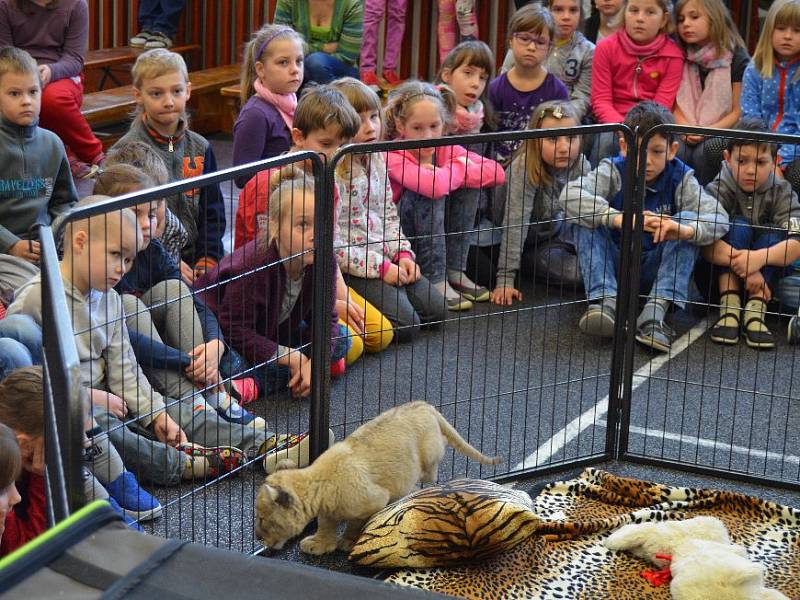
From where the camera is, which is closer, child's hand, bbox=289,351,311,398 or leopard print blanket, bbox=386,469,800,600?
leopard print blanket, bbox=386,469,800,600

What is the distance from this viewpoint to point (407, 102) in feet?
15.3

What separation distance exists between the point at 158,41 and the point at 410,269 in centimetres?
508

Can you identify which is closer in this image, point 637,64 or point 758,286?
point 758,286

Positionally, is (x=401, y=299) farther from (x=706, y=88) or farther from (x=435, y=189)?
(x=706, y=88)

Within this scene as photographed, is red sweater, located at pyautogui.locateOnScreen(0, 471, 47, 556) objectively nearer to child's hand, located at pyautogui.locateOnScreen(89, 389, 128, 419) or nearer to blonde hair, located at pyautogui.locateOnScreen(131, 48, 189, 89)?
child's hand, located at pyautogui.locateOnScreen(89, 389, 128, 419)

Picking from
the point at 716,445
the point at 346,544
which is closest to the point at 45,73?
the point at 346,544

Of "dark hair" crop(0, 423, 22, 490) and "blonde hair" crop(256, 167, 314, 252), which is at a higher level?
"blonde hair" crop(256, 167, 314, 252)

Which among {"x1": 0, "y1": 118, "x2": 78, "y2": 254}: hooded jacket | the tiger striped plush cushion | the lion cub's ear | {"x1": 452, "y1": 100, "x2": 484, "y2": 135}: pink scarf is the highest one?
{"x1": 452, "y1": 100, "x2": 484, "y2": 135}: pink scarf

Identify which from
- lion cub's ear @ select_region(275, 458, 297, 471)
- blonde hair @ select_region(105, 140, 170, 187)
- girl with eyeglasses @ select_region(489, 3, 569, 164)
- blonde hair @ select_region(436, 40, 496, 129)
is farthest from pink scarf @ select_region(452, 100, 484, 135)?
lion cub's ear @ select_region(275, 458, 297, 471)

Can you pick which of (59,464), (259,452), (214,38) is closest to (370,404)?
(259,452)

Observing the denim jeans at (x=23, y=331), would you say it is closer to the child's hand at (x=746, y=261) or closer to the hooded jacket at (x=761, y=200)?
the hooded jacket at (x=761, y=200)

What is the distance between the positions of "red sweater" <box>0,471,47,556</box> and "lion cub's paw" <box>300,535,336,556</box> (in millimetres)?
707

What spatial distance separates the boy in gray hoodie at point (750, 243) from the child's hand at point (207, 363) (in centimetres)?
185

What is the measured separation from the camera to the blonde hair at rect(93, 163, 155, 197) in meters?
3.39
